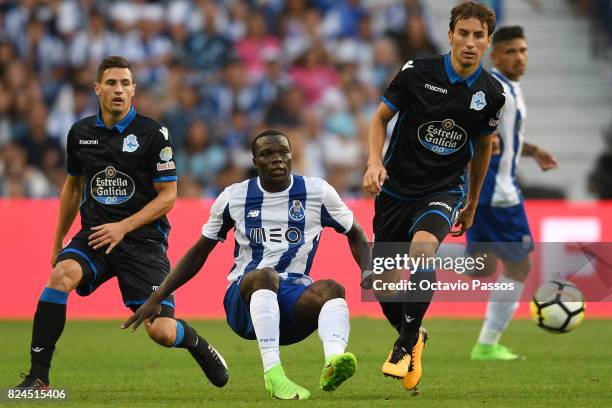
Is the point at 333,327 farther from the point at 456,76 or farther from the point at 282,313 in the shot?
the point at 456,76

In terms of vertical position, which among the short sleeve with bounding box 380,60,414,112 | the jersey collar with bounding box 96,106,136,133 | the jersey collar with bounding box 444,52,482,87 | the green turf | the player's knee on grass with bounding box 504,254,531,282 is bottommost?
the green turf


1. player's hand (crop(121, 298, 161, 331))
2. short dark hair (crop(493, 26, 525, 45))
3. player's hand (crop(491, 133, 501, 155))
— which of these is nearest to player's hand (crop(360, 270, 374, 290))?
player's hand (crop(121, 298, 161, 331))

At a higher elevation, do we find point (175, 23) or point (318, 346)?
point (175, 23)

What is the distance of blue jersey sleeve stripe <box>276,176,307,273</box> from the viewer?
24.7 ft

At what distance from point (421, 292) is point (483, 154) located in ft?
3.53

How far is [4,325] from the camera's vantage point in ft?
45.3

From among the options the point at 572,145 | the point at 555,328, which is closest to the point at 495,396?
the point at 555,328

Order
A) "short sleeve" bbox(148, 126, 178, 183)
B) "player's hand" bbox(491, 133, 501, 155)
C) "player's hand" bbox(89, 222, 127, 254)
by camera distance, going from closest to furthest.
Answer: "player's hand" bbox(89, 222, 127, 254) < "short sleeve" bbox(148, 126, 178, 183) < "player's hand" bbox(491, 133, 501, 155)

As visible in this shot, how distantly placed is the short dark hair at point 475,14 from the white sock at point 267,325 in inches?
82.4

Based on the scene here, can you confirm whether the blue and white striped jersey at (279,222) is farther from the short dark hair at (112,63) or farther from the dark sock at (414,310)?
the short dark hair at (112,63)

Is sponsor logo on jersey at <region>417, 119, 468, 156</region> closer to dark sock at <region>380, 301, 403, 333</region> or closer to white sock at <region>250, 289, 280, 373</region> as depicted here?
dark sock at <region>380, 301, 403, 333</region>

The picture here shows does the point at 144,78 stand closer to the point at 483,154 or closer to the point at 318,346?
the point at 318,346

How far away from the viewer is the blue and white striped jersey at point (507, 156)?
10.4 metres

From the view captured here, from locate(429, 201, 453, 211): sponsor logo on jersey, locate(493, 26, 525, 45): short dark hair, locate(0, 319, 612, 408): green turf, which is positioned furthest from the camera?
locate(493, 26, 525, 45): short dark hair
